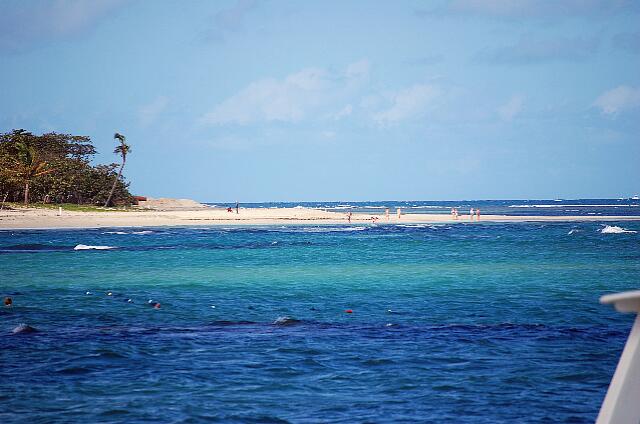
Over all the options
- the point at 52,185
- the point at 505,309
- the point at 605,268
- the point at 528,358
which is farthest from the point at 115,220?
the point at 528,358

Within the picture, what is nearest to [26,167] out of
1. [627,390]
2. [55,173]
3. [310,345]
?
[55,173]

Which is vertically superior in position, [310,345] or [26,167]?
[26,167]

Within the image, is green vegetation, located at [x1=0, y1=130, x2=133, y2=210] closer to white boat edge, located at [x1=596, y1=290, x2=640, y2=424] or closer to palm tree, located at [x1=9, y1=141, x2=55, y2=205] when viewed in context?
palm tree, located at [x1=9, y1=141, x2=55, y2=205]

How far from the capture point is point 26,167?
3474 inches

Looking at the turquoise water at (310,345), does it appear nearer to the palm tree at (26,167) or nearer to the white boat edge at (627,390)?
the white boat edge at (627,390)

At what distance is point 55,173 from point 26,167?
1152 centimetres

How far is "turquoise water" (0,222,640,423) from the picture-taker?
8930mm

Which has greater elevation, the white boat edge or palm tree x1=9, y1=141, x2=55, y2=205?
palm tree x1=9, y1=141, x2=55, y2=205

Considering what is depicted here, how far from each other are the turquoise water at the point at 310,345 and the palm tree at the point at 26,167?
196 ft

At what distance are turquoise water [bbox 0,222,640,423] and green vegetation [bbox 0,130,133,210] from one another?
6163cm

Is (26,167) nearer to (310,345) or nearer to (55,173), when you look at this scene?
(55,173)

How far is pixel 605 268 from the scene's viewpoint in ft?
99.9

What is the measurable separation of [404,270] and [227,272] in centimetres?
695

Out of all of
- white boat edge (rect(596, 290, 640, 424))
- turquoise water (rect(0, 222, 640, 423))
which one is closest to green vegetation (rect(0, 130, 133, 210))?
turquoise water (rect(0, 222, 640, 423))
